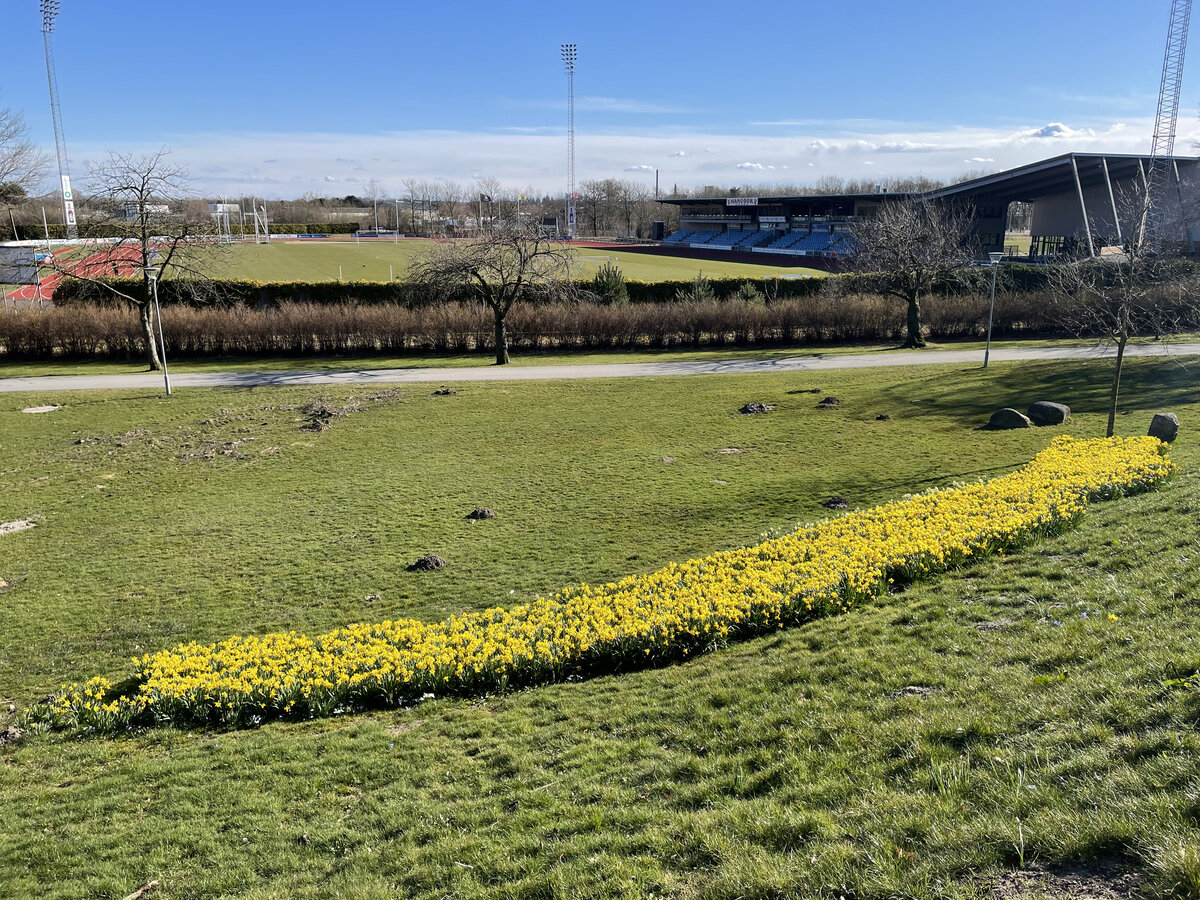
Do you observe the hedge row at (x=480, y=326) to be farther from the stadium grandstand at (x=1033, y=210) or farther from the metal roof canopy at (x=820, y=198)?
the metal roof canopy at (x=820, y=198)

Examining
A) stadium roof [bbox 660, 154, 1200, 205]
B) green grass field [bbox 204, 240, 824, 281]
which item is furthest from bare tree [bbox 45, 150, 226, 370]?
stadium roof [bbox 660, 154, 1200, 205]

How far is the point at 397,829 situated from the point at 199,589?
777 cm

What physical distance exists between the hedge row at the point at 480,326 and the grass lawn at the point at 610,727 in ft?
67.7

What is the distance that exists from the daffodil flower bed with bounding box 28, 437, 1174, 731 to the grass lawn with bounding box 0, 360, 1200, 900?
1.24 feet

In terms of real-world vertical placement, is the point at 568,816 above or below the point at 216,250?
below

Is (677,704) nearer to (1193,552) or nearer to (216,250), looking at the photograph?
(1193,552)

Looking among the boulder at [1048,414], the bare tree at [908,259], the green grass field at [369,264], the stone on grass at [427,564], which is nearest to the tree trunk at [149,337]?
the green grass field at [369,264]

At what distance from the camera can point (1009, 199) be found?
6794 cm

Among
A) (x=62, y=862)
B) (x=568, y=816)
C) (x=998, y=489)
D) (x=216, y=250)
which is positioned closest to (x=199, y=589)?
(x=62, y=862)

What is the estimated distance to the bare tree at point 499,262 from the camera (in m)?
31.8

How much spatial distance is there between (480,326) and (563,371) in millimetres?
7014

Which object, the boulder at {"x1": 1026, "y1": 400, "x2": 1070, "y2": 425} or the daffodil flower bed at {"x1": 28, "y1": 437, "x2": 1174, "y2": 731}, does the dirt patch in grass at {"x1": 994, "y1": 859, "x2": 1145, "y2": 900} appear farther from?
the boulder at {"x1": 1026, "y1": 400, "x2": 1070, "y2": 425}

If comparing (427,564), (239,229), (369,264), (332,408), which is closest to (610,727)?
(427,564)

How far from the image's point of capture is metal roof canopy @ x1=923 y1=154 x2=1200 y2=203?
51.6m
